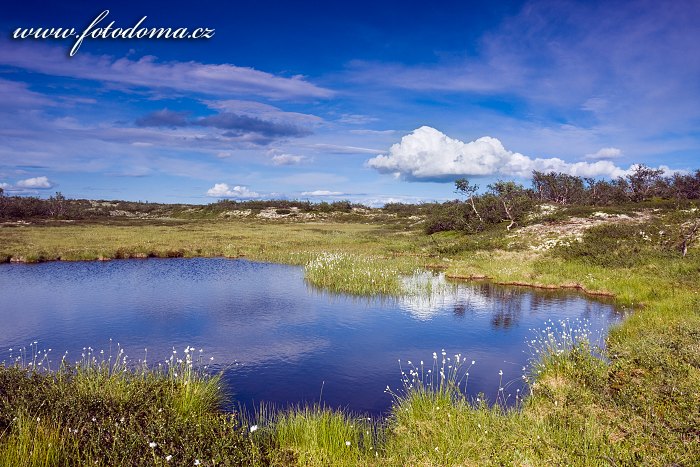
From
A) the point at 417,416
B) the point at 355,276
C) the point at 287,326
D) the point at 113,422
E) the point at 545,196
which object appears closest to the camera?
the point at 113,422

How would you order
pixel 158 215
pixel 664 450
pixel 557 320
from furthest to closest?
pixel 158 215, pixel 557 320, pixel 664 450

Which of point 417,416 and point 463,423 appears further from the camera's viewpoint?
point 417,416

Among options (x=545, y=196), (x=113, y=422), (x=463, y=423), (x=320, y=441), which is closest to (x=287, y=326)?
(x=320, y=441)

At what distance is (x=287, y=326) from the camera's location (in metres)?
22.3

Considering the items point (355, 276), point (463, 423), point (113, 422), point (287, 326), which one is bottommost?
point (287, 326)

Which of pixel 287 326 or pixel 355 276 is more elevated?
pixel 355 276

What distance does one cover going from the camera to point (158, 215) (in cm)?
14625

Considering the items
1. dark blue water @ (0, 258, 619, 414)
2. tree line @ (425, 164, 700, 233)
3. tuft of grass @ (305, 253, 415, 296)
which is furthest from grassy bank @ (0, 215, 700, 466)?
tree line @ (425, 164, 700, 233)

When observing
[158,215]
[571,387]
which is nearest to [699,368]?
[571,387]

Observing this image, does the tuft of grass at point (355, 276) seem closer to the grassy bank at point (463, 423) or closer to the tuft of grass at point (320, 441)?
the grassy bank at point (463, 423)

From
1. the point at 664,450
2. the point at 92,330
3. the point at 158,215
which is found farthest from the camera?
the point at 158,215

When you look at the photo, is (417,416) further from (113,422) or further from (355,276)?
(355,276)

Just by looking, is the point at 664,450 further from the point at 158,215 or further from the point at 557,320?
the point at 158,215

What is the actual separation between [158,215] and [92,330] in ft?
445
